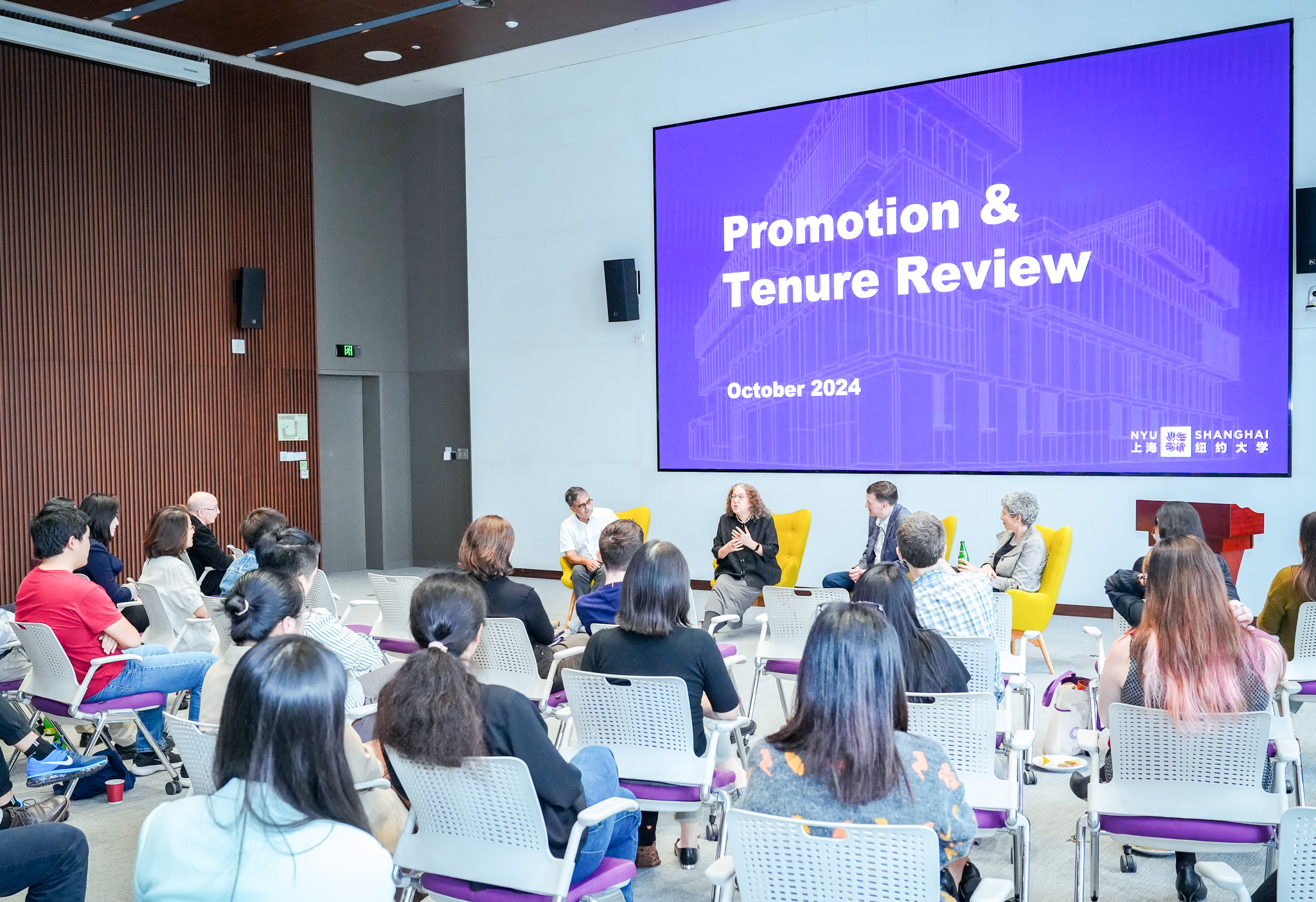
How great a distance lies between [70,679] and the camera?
4.56 meters

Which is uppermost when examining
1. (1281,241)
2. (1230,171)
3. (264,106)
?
(264,106)

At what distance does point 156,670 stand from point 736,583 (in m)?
4.43

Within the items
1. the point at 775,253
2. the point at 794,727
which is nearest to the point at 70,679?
the point at 794,727

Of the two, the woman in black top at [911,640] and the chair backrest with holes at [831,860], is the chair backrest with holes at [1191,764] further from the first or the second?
the chair backrest with holes at [831,860]

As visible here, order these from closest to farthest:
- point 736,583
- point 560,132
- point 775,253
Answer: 1. point 736,583
2. point 775,253
3. point 560,132

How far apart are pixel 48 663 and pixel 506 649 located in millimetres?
1920

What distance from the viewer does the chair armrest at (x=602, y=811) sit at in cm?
259

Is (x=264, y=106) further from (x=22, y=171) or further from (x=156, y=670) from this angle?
(x=156, y=670)

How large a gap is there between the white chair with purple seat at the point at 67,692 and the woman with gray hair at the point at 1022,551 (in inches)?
182

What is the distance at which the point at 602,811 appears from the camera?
2613 mm

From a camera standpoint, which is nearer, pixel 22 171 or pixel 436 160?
pixel 22 171

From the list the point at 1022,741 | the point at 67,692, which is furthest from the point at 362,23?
the point at 1022,741

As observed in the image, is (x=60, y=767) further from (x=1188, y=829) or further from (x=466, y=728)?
(x=1188, y=829)

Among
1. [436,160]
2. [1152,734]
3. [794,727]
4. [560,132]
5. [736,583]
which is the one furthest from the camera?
[436,160]
